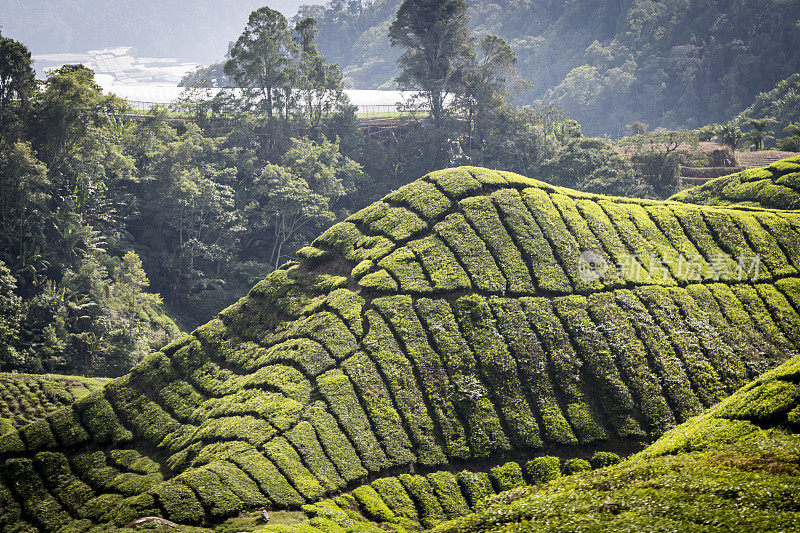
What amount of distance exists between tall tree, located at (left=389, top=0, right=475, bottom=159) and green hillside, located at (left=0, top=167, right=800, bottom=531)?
28045mm

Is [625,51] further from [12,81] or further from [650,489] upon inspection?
[650,489]

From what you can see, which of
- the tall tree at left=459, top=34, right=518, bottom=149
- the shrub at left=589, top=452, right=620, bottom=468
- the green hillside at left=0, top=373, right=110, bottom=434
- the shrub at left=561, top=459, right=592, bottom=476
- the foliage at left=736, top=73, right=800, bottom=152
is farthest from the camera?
the foliage at left=736, top=73, right=800, bottom=152

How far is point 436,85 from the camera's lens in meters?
49.0

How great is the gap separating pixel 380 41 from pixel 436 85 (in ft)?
207

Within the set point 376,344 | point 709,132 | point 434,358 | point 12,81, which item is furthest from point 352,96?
point 434,358

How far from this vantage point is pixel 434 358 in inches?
725

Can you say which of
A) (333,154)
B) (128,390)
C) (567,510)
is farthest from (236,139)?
(567,510)

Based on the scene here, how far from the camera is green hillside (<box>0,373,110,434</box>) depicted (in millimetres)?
21094

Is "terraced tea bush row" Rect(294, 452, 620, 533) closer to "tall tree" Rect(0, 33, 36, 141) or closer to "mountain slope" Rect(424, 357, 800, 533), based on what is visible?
"mountain slope" Rect(424, 357, 800, 533)

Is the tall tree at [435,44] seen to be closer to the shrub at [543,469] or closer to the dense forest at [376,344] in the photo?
the dense forest at [376,344]

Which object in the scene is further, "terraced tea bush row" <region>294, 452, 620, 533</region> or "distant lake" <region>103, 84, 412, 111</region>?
"distant lake" <region>103, 84, 412, 111</region>

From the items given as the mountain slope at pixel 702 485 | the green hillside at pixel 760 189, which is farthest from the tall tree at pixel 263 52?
the mountain slope at pixel 702 485

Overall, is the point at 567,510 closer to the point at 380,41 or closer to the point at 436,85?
the point at 436,85

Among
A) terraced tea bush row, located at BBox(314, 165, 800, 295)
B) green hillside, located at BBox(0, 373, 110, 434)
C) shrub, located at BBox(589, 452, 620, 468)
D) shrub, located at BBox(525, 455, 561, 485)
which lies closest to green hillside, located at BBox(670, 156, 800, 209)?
terraced tea bush row, located at BBox(314, 165, 800, 295)
